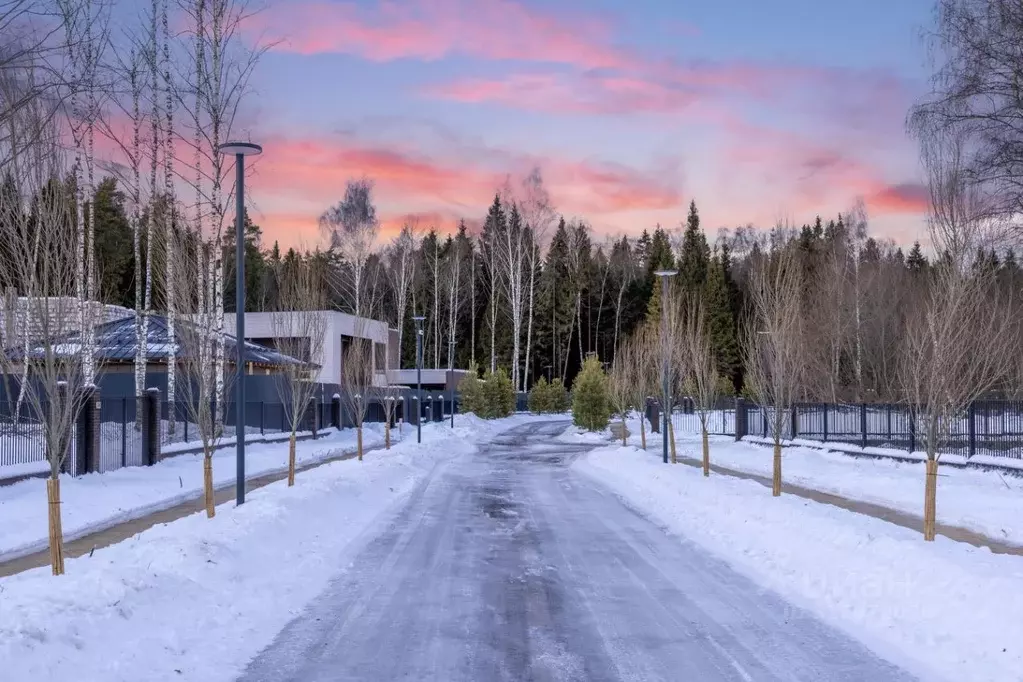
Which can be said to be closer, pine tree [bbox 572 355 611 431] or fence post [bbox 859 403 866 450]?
fence post [bbox 859 403 866 450]

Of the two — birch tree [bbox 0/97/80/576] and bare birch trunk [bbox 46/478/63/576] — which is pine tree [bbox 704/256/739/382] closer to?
birch tree [bbox 0/97/80/576]

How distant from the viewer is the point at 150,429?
24.0 metres

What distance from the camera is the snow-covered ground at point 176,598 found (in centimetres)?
649

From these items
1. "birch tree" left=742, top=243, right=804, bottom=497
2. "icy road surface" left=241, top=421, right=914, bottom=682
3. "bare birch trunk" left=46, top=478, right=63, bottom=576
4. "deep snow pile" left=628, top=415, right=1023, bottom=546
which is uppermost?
"birch tree" left=742, top=243, right=804, bottom=497

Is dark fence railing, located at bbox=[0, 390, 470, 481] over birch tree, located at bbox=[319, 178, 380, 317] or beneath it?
beneath

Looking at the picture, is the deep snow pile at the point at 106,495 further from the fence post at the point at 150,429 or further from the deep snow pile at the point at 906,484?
→ the deep snow pile at the point at 906,484

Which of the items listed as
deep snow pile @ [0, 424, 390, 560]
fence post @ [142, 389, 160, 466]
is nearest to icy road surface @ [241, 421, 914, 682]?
deep snow pile @ [0, 424, 390, 560]

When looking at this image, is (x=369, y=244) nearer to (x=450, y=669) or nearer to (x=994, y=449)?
(x=994, y=449)

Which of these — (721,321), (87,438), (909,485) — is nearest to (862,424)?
(909,485)

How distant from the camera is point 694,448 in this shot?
3706 cm

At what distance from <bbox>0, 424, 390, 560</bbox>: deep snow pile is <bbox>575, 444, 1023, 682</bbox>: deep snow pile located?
9.83m

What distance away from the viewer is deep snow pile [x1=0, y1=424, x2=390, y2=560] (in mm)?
13873

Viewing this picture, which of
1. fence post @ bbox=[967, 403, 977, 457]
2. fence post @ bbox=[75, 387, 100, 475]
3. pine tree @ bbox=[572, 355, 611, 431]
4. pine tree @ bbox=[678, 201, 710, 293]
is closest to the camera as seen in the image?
fence post @ bbox=[75, 387, 100, 475]

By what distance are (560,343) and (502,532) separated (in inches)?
3264
